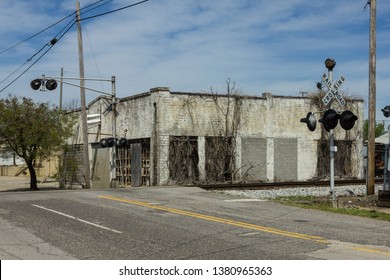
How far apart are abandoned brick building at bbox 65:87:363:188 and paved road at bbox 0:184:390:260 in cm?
1126

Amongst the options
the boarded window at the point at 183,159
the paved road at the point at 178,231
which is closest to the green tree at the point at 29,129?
the boarded window at the point at 183,159

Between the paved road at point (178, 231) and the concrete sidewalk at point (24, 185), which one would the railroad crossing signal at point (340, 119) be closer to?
the paved road at point (178, 231)

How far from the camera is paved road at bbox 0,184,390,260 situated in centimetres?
879

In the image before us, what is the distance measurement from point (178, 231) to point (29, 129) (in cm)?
2152

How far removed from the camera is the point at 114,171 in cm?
2975

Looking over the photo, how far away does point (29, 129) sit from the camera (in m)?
30.1

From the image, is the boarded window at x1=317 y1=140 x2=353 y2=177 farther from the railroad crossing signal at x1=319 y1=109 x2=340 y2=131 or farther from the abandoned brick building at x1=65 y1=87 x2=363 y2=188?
the railroad crossing signal at x1=319 y1=109 x2=340 y2=131

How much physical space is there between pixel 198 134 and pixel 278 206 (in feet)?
44.5

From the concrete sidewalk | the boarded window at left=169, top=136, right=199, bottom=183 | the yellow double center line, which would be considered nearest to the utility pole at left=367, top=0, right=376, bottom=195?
the yellow double center line

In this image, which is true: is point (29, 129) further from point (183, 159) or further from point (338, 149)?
point (338, 149)

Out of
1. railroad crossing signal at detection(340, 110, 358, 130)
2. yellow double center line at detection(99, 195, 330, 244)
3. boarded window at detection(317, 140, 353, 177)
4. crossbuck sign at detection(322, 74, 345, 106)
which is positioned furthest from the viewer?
boarded window at detection(317, 140, 353, 177)

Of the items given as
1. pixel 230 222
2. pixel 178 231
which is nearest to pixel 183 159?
pixel 230 222

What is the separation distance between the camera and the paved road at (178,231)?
28.8ft

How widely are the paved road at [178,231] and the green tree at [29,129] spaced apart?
13.9 metres
